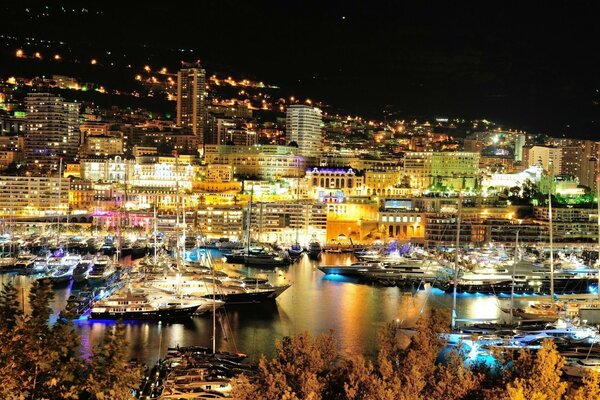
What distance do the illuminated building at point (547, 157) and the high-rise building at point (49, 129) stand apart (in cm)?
2564

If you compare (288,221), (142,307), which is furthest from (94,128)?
(142,307)

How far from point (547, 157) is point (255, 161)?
17181 mm

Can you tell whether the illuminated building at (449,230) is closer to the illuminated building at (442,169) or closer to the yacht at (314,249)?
the yacht at (314,249)

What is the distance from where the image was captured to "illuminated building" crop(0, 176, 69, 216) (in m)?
32.9

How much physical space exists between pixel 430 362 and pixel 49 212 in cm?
2761

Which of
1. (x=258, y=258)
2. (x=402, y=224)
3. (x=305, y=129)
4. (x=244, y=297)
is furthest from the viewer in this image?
(x=305, y=129)

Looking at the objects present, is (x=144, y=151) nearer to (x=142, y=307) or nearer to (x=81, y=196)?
(x=81, y=196)

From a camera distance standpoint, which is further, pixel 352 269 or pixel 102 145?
pixel 102 145

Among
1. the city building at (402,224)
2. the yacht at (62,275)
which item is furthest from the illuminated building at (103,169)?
the yacht at (62,275)

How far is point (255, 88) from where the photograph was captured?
2357 inches

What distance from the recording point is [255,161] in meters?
40.1

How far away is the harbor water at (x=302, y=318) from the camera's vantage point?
1239 centimetres

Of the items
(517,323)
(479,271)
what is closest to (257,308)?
(517,323)

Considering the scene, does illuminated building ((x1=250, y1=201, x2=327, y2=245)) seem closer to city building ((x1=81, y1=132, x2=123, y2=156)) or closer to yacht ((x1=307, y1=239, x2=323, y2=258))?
yacht ((x1=307, y1=239, x2=323, y2=258))
